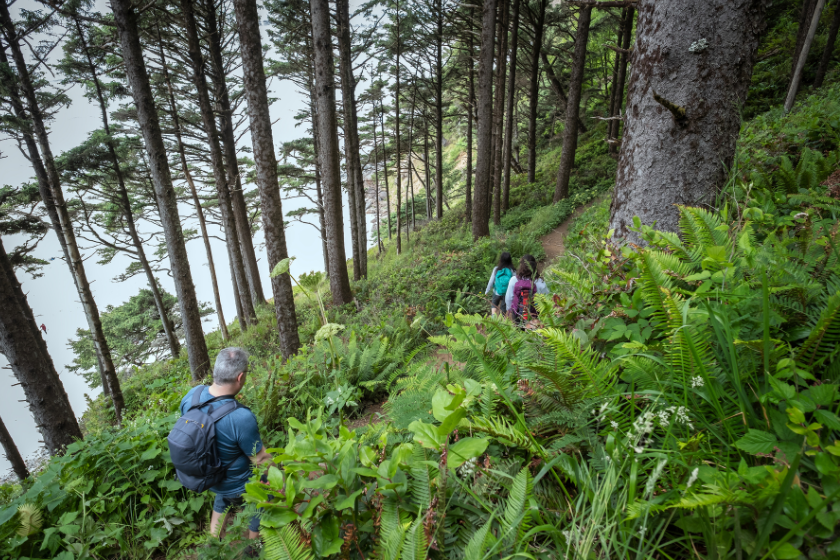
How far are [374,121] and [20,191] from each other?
783 inches

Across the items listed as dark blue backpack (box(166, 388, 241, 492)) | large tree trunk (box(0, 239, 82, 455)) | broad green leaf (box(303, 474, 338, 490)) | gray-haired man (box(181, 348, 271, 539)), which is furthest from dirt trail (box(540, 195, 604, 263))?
large tree trunk (box(0, 239, 82, 455))

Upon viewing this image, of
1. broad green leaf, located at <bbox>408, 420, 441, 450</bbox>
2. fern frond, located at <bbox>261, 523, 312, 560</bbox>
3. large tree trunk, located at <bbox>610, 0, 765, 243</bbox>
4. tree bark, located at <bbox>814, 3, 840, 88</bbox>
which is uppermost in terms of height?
tree bark, located at <bbox>814, 3, 840, 88</bbox>

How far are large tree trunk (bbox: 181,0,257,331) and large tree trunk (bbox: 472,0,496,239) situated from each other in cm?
858

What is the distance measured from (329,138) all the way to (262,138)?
276cm

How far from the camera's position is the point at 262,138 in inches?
257

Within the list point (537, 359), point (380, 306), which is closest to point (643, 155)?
point (537, 359)

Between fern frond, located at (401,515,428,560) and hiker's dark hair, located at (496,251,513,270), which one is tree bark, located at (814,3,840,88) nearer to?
hiker's dark hair, located at (496,251,513,270)

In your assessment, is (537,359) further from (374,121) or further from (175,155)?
(374,121)

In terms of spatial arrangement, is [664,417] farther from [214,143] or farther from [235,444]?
[214,143]

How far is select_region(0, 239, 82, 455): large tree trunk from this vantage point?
5.91 meters

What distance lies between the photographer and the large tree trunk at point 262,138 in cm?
626

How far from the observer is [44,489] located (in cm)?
298

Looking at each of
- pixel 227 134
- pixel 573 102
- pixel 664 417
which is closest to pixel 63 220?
pixel 227 134

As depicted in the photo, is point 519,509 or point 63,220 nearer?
point 519,509
